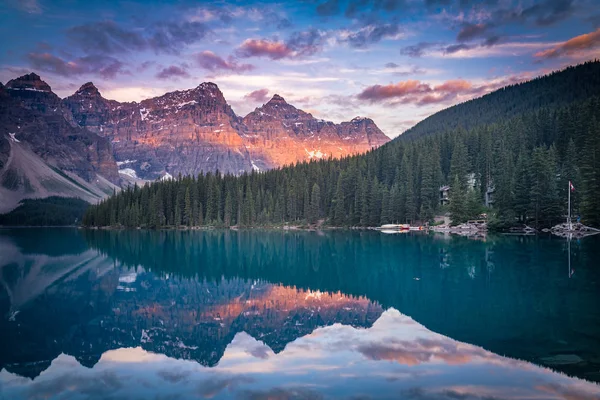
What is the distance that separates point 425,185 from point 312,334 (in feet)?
331

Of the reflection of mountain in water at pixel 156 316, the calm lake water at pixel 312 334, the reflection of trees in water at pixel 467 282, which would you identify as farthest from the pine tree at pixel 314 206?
the reflection of mountain in water at pixel 156 316

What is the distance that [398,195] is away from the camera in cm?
11781

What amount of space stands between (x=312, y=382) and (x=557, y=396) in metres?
6.93

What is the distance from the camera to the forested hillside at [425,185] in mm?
82000

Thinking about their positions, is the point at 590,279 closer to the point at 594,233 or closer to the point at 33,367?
the point at 33,367

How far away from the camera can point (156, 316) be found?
24.7 m

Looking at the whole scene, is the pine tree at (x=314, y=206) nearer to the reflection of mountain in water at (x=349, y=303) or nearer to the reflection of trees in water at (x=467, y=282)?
the reflection of trees in water at (x=467, y=282)

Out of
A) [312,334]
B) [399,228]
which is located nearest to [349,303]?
[312,334]

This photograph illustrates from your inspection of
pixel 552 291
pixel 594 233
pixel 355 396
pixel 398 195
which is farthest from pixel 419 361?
pixel 398 195

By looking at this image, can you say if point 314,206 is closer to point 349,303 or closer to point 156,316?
point 349,303

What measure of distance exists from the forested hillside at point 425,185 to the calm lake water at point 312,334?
158 feet

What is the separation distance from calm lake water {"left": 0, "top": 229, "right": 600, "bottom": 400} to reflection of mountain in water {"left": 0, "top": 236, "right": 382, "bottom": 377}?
11cm

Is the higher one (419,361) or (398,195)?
(398,195)

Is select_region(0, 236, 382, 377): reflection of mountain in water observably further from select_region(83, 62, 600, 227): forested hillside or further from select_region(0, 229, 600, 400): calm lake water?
select_region(83, 62, 600, 227): forested hillside
